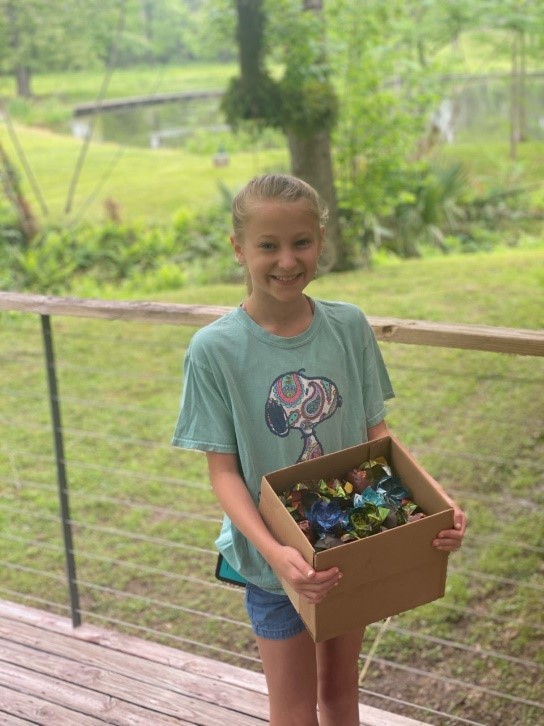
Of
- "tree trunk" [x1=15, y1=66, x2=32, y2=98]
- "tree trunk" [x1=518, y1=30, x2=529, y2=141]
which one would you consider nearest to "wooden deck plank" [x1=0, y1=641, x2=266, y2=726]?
"tree trunk" [x1=15, y1=66, x2=32, y2=98]

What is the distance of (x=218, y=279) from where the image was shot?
8.67 metres

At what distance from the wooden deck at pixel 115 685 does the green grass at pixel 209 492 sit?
0.16m

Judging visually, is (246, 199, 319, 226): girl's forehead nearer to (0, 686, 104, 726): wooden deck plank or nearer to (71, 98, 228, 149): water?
(0, 686, 104, 726): wooden deck plank

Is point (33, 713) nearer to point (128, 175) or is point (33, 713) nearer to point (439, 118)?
point (128, 175)

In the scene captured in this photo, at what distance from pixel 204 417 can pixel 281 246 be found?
322mm

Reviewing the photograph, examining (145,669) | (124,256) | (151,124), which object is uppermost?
(151,124)

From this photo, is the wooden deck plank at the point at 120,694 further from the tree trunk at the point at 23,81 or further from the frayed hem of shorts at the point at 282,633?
the tree trunk at the point at 23,81

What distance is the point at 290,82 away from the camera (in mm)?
6707

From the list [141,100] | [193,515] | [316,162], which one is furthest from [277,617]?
[141,100]

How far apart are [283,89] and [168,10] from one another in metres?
7.23

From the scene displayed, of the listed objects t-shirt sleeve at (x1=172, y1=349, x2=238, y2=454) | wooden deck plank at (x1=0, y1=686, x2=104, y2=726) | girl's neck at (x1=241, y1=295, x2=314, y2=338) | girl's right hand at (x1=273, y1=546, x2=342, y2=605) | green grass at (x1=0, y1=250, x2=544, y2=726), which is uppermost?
girl's neck at (x1=241, y1=295, x2=314, y2=338)

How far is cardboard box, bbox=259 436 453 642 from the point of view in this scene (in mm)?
1319

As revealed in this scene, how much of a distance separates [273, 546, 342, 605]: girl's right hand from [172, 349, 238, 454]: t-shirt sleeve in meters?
0.24

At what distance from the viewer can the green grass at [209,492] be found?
9.76 ft
